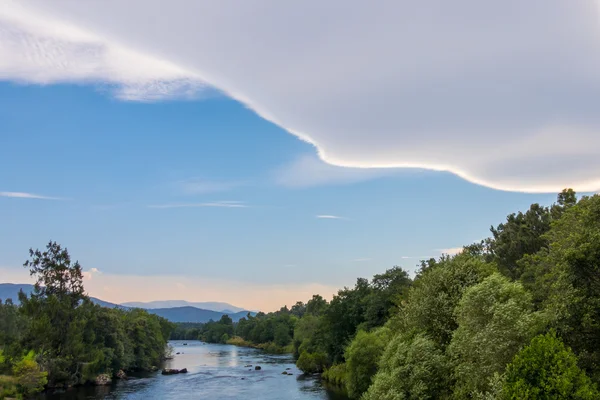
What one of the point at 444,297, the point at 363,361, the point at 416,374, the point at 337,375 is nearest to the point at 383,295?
the point at 337,375

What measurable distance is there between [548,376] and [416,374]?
12483mm

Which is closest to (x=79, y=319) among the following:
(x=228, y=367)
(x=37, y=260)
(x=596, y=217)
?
(x=37, y=260)

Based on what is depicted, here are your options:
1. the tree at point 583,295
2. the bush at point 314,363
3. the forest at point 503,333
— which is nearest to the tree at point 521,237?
the forest at point 503,333

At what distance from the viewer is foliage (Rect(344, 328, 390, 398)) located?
52812 millimetres

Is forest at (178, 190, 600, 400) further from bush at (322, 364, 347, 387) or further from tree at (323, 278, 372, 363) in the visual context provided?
tree at (323, 278, 372, 363)

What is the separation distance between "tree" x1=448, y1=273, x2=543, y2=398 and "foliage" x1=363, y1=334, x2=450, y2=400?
1.73m

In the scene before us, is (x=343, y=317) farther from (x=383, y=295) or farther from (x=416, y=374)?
(x=416, y=374)

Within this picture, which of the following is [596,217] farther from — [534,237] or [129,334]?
[129,334]

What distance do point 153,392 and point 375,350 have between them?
36138 millimetres

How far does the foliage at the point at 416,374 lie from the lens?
29797 mm

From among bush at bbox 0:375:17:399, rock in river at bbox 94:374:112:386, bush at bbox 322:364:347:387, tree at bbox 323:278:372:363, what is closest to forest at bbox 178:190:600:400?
bush at bbox 322:364:347:387

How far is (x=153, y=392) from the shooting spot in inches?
2635

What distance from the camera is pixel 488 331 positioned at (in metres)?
24.8

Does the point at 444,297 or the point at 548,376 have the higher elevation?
the point at 444,297
